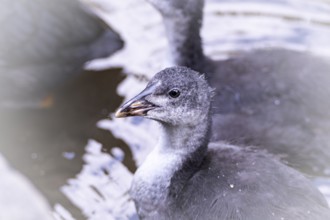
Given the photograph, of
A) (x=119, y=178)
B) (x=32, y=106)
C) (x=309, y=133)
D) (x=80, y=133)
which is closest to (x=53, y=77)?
(x=32, y=106)

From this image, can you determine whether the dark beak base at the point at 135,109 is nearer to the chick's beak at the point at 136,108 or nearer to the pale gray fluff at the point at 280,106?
the chick's beak at the point at 136,108

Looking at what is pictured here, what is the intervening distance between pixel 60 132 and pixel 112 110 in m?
0.53

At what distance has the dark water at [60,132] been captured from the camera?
576cm

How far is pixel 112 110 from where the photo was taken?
6.46 m

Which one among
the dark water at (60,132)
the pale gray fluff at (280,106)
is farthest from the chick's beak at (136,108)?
the dark water at (60,132)

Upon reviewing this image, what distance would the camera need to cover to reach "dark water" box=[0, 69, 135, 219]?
576cm

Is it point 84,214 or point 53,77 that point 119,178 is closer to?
point 84,214

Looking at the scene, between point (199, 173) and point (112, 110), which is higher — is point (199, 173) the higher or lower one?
the higher one

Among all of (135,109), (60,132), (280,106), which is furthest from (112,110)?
(135,109)

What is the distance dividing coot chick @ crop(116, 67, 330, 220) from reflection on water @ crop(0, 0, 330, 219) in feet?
2.56

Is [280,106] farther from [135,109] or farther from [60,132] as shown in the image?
[60,132]

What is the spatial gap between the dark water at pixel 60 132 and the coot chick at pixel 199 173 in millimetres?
1000

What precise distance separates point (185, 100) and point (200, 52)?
1.43m

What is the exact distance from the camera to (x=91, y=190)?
554 cm
